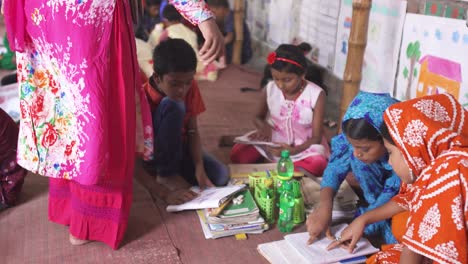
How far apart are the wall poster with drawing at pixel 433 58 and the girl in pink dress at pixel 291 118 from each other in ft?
1.48

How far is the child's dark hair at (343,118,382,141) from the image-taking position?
1590 mm

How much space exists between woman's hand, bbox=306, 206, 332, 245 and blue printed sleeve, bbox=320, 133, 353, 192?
5.7 inches

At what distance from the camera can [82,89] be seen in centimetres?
151

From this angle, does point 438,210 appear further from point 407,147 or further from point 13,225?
point 13,225

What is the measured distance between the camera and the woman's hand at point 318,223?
168 cm

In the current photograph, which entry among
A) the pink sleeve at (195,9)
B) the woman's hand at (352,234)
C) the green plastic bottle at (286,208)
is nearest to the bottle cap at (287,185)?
the green plastic bottle at (286,208)

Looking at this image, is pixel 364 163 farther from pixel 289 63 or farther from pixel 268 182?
pixel 289 63

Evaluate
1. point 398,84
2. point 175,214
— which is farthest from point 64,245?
point 398,84

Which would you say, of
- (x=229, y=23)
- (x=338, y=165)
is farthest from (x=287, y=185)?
(x=229, y=23)

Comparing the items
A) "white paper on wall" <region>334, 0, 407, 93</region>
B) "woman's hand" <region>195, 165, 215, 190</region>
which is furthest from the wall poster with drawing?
"woman's hand" <region>195, 165, 215, 190</region>

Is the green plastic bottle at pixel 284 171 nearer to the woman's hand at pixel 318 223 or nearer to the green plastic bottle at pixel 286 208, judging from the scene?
the green plastic bottle at pixel 286 208

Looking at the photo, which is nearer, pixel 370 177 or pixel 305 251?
pixel 305 251

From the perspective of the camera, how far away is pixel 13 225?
1.92 meters

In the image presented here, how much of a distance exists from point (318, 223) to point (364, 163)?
30cm
